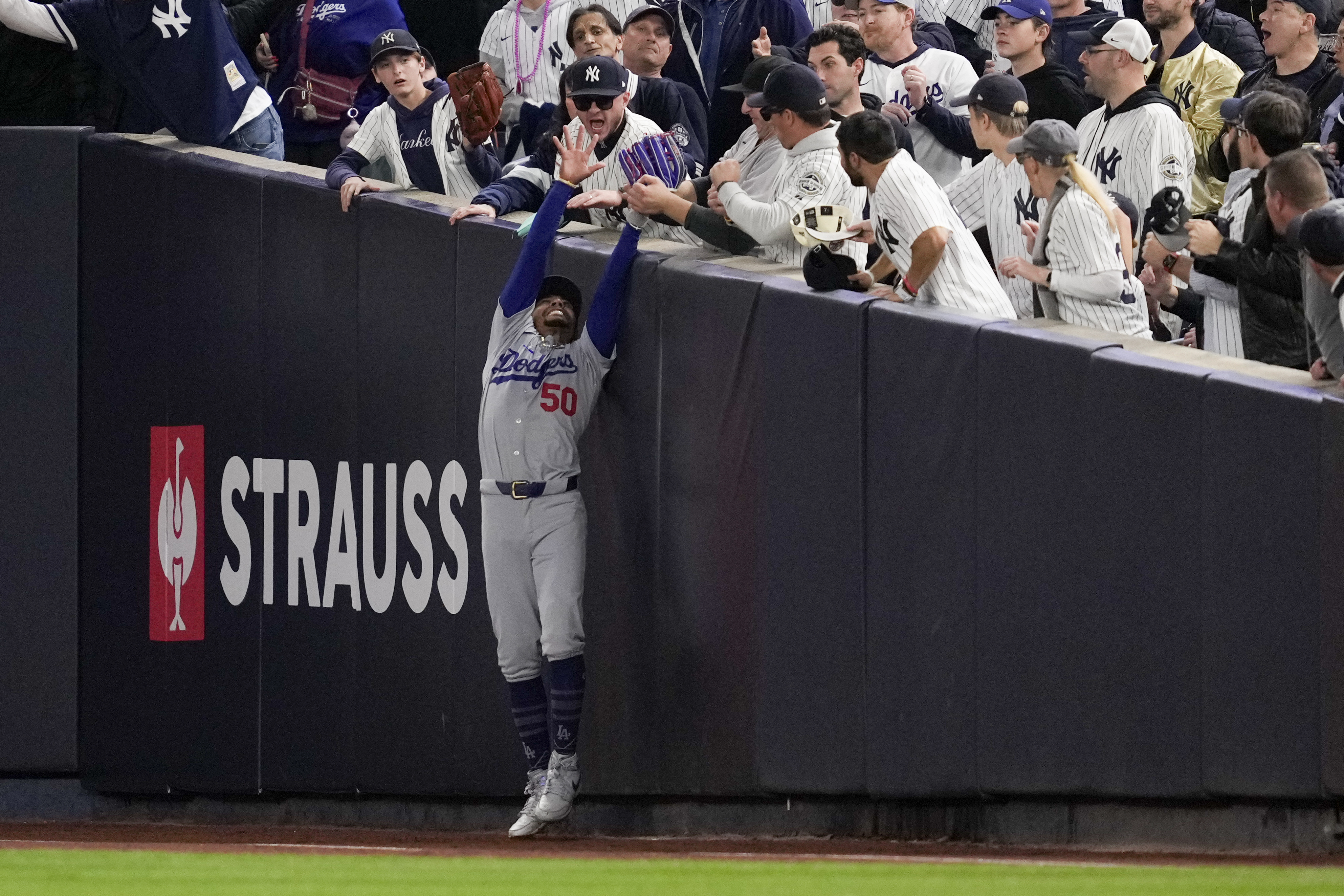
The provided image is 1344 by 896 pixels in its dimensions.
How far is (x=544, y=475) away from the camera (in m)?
7.64

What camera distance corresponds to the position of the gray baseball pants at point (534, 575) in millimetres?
7648

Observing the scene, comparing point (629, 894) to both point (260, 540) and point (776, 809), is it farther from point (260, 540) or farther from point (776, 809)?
point (260, 540)

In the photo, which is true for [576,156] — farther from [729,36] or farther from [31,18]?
[31,18]

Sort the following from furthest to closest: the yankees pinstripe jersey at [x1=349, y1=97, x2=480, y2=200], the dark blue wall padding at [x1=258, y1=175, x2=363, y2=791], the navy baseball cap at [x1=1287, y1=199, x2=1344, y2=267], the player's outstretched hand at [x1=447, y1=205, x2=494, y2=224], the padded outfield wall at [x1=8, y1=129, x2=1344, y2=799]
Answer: the dark blue wall padding at [x1=258, y1=175, x2=363, y2=791], the yankees pinstripe jersey at [x1=349, y1=97, x2=480, y2=200], the player's outstretched hand at [x1=447, y1=205, x2=494, y2=224], the padded outfield wall at [x1=8, y1=129, x2=1344, y2=799], the navy baseball cap at [x1=1287, y1=199, x2=1344, y2=267]

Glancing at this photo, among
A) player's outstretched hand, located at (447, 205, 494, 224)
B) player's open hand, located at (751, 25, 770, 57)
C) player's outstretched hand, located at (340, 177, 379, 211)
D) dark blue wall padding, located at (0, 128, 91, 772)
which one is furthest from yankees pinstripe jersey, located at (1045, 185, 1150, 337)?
dark blue wall padding, located at (0, 128, 91, 772)

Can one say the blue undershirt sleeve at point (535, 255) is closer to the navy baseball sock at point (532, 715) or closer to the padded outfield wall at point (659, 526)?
the padded outfield wall at point (659, 526)

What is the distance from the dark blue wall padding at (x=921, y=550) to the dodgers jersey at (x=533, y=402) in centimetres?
126

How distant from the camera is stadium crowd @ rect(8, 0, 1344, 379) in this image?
21.9ft

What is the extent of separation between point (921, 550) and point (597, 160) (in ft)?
7.34

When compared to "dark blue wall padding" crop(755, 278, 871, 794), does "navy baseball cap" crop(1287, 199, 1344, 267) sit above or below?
above

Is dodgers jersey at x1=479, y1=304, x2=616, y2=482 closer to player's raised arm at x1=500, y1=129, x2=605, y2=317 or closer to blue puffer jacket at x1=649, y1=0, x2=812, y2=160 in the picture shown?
player's raised arm at x1=500, y1=129, x2=605, y2=317

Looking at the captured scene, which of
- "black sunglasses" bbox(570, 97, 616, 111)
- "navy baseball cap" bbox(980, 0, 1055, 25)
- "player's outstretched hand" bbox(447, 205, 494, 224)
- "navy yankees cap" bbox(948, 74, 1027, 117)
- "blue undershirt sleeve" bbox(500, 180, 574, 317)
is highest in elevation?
"navy baseball cap" bbox(980, 0, 1055, 25)

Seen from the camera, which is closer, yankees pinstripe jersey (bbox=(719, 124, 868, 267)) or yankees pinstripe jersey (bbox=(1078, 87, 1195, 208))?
yankees pinstripe jersey (bbox=(719, 124, 868, 267))

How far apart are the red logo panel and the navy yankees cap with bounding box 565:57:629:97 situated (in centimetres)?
285
